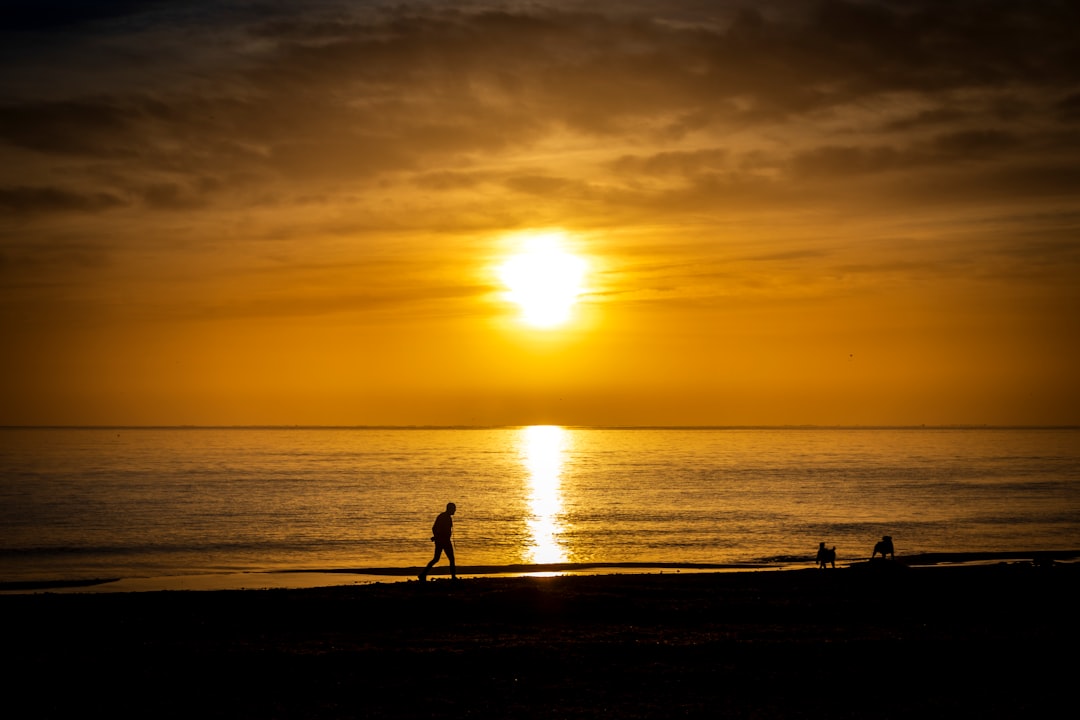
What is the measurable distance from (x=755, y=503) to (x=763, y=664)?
61087 mm

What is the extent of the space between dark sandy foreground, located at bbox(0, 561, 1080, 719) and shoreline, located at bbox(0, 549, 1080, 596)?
750 centimetres

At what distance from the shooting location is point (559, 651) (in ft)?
56.7

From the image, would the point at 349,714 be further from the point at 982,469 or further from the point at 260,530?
the point at 982,469

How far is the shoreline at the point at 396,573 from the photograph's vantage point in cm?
3270

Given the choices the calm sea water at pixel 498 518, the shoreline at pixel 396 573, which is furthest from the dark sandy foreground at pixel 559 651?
the calm sea water at pixel 498 518

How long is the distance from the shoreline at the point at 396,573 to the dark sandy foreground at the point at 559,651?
7499mm

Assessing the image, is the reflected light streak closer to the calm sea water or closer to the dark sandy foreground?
the calm sea water

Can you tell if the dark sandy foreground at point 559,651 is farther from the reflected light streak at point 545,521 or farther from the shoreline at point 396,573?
the reflected light streak at point 545,521

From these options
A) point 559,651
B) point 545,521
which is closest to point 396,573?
point 559,651

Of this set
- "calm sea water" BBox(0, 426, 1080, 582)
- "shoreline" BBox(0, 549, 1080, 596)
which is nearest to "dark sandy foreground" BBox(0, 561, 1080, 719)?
"shoreline" BBox(0, 549, 1080, 596)

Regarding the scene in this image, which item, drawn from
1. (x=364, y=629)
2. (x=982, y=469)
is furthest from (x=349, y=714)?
(x=982, y=469)

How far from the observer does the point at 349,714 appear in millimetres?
13227

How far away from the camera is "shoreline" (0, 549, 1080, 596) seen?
32703 mm

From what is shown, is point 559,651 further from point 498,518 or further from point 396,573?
point 498,518
